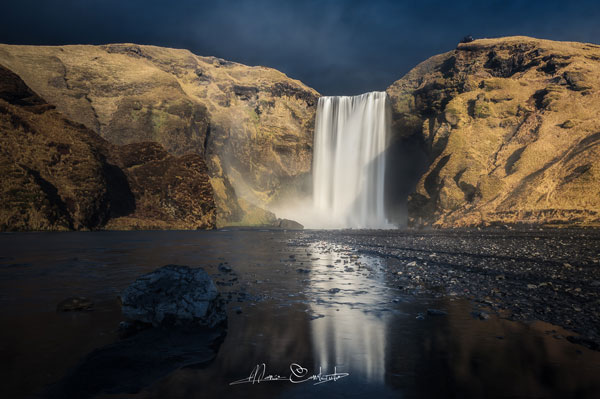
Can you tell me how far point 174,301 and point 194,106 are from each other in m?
90.1

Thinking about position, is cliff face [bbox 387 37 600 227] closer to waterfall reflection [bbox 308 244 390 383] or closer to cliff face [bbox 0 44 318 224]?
cliff face [bbox 0 44 318 224]

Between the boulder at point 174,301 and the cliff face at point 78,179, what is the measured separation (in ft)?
129

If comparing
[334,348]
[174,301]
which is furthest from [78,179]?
[334,348]

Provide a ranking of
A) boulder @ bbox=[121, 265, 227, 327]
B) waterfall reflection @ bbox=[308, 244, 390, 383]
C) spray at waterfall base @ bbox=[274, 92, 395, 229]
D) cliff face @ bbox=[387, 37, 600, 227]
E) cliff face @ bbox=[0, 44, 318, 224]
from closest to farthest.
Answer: waterfall reflection @ bbox=[308, 244, 390, 383] < boulder @ bbox=[121, 265, 227, 327] < cliff face @ bbox=[387, 37, 600, 227] < spray at waterfall base @ bbox=[274, 92, 395, 229] < cliff face @ bbox=[0, 44, 318, 224]

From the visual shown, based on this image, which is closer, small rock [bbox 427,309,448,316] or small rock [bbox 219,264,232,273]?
small rock [bbox 427,309,448,316]

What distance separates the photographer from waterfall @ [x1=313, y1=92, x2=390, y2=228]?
3046 inches

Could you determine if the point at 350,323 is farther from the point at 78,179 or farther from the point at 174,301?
the point at 78,179

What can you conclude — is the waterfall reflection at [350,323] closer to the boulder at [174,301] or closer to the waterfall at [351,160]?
the boulder at [174,301]

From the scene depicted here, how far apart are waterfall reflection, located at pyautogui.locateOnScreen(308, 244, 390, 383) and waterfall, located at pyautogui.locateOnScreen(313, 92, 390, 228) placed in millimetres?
65534

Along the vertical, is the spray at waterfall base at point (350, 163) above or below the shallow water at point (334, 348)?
above
